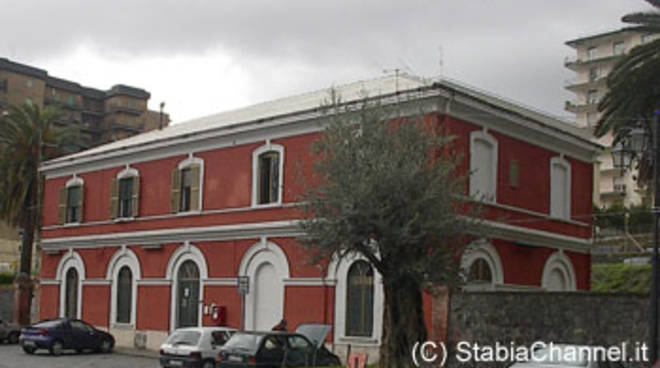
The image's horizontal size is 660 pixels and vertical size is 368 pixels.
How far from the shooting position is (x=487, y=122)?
2606 cm

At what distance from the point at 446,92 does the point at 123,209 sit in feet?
53.5

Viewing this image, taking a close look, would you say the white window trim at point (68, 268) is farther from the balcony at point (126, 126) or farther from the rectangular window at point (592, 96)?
the balcony at point (126, 126)

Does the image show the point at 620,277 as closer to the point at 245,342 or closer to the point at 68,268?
the point at 68,268

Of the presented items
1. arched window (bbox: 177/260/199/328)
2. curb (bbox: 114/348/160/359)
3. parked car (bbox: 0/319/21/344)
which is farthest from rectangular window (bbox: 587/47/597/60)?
parked car (bbox: 0/319/21/344)

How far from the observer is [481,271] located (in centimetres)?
2581

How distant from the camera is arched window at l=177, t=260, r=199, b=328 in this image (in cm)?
3102

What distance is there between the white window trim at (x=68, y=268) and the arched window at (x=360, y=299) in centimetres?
1530

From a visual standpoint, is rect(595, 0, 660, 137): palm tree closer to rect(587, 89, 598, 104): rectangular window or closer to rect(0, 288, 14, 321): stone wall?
rect(0, 288, 14, 321): stone wall

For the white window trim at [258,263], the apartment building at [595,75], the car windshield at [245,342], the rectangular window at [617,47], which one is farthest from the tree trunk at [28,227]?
the rectangular window at [617,47]

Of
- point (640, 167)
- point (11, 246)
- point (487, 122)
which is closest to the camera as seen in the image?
point (487, 122)

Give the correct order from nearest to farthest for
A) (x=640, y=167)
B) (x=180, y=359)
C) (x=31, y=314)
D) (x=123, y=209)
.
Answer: (x=180, y=359) < (x=640, y=167) < (x=123, y=209) < (x=31, y=314)

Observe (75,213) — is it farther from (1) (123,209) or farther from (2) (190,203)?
(2) (190,203)

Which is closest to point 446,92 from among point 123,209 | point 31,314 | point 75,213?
point 123,209

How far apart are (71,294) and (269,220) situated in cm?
1349
